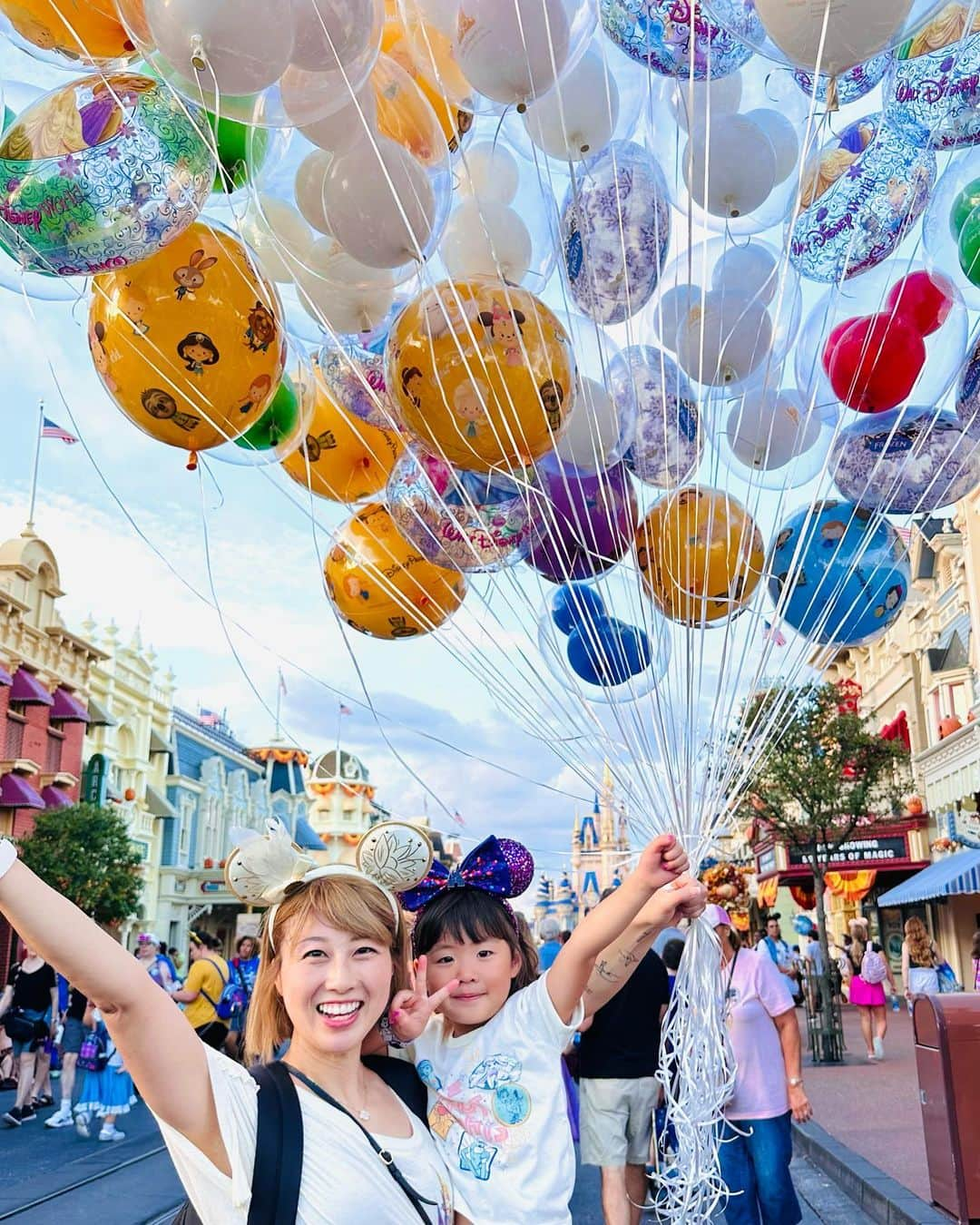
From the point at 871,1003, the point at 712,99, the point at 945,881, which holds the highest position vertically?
the point at 712,99

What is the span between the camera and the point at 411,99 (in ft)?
13.6

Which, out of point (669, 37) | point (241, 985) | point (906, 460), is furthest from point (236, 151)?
point (241, 985)

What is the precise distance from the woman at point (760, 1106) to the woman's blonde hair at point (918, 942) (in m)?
9.50

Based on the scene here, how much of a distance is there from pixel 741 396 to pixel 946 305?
0.97 m

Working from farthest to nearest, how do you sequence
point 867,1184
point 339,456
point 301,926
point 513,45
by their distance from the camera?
point 867,1184
point 339,456
point 513,45
point 301,926

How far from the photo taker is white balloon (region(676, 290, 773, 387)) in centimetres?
496

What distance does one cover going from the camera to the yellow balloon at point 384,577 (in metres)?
5.44

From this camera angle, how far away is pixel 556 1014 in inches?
109

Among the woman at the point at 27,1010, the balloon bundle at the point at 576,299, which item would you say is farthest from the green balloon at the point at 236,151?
the woman at the point at 27,1010

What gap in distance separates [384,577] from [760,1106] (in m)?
3.00

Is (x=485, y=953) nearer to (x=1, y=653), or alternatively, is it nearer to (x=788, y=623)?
(x=788, y=623)

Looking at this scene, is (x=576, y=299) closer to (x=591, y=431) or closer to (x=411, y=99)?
(x=591, y=431)

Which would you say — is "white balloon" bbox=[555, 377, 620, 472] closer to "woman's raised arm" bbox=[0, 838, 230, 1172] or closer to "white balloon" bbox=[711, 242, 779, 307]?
"white balloon" bbox=[711, 242, 779, 307]

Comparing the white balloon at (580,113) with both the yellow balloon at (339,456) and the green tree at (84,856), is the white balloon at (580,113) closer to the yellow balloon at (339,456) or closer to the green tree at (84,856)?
the yellow balloon at (339,456)
